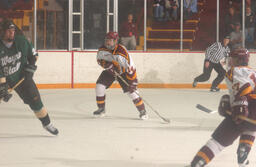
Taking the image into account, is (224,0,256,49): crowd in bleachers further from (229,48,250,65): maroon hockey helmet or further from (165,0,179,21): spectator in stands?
(229,48,250,65): maroon hockey helmet

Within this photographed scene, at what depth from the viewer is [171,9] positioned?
46.0ft

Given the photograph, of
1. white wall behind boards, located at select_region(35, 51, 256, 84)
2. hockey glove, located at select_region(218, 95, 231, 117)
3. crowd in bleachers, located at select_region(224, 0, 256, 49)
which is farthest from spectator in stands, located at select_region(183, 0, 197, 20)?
hockey glove, located at select_region(218, 95, 231, 117)

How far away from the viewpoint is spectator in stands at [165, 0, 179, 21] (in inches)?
540

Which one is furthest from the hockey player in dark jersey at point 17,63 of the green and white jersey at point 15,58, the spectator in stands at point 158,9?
the spectator in stands at point 158,9

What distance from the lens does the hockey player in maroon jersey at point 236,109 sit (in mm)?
3635

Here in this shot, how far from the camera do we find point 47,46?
11602 millimetres

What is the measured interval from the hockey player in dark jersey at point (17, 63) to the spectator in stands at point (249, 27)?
8048 millimetres

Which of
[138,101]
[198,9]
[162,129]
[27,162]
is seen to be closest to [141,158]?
[27,162]

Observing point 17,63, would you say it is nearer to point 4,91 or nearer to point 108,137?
point 4,91

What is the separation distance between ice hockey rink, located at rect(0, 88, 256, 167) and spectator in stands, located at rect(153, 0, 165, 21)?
18.0 ft

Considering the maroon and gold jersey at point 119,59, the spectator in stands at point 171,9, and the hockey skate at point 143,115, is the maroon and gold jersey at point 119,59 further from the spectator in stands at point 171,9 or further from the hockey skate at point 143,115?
the spectator in stands at point 171,9

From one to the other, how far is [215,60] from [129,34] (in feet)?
8.10

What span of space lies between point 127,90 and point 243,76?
329 centimetres

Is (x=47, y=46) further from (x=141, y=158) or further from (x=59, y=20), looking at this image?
(x=141, y=158)
